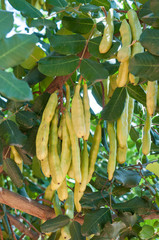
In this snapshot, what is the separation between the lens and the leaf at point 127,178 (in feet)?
4.44

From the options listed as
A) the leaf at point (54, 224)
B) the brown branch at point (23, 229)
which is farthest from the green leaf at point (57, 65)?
the brown branch at point (23, 229)

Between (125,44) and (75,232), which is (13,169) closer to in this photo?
(75,232)

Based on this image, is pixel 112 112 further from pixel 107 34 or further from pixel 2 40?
pixel 2 40

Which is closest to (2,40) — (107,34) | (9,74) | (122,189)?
(9,74)

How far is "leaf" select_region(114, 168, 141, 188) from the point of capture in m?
1.35

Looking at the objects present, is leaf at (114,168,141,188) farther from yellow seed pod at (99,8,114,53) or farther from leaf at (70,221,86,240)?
yellow seed pod at (99,8,114,53)

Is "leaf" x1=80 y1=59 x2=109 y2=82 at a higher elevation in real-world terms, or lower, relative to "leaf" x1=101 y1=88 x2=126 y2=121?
higher

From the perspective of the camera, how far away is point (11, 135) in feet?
3.84

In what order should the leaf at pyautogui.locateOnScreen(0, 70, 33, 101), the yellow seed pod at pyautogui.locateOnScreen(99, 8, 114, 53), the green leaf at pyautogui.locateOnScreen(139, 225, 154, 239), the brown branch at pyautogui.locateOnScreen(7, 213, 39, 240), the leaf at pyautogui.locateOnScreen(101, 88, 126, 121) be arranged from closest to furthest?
the leaf at pyautogui.locateOnScreen(0, 70, 33, 101)
the yellow seed pod at pyautogui.locateOnScreen(99, 8, 114, 53)
the leaf at pyautogui.locateOnScreen(101, 88, 126, 121)
the green leaf at pyautogui.locateOnScreen(139, 225, 154, 239)
the brown branch at pyautogui.locateOnScreen(7, 213, 39, 240)

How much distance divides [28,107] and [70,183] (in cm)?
88

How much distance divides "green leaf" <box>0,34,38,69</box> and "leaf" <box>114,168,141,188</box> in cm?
66

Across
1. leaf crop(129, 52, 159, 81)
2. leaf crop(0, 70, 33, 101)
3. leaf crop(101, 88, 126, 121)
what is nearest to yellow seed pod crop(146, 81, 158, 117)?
leaf crop(129, 52, 159, 81)

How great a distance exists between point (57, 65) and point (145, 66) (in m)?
0.29

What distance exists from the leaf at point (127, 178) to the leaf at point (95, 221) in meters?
0.12
